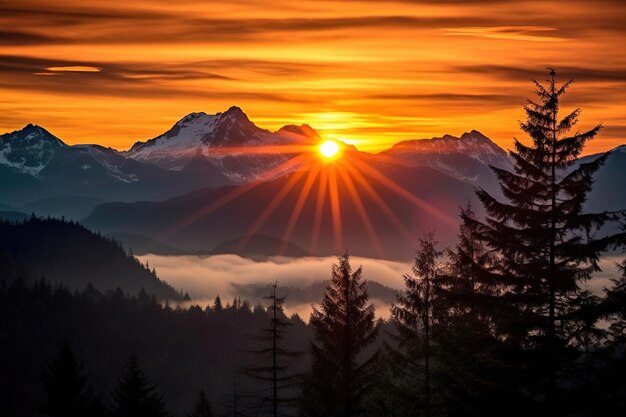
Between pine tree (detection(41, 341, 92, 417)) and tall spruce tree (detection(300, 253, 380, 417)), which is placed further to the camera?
pine tree (detection(41, 341, 92, 417))

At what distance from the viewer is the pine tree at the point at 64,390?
68.4m

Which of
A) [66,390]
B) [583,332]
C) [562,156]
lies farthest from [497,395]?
[66,390]

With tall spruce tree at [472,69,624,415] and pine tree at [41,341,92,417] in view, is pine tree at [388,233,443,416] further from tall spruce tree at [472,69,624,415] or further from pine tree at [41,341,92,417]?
pine tree at [41,341,92,417]

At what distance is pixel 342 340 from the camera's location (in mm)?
41438

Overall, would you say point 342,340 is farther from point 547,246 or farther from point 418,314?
point 547,246

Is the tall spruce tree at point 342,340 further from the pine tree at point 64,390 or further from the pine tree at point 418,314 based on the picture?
the pine tree at point 64,390

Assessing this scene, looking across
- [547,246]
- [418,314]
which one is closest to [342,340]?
[418,314]

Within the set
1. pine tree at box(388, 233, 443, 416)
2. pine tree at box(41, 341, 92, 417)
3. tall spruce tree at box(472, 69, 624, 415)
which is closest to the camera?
tall spruce tree at box(472, 69, 624, 415)

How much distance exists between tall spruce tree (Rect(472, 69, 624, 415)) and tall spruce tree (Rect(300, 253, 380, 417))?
1499 cm

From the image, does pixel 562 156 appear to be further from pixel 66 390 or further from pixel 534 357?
pixel 66 390

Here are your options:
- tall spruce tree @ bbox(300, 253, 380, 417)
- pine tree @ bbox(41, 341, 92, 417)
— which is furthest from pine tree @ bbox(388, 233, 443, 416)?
pine tree @ bbox(41, 341, 92, 417)

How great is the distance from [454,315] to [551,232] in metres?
17.1

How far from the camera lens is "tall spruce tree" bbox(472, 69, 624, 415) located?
25438 mm

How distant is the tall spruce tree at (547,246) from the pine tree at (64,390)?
167 feet
